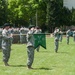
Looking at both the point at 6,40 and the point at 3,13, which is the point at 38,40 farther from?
the point at 3,13

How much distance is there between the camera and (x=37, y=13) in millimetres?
85812

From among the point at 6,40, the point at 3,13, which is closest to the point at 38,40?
the point at 6,40

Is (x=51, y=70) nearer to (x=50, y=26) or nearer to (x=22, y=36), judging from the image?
(x=22, y=36)

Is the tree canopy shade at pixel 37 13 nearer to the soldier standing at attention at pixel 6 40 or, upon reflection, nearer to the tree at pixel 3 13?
the tree at pixel 3 13

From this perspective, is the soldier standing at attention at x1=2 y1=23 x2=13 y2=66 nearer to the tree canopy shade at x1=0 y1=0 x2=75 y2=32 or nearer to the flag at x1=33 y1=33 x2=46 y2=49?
the flag at x1=33 y1=33 x2=46 y2=49

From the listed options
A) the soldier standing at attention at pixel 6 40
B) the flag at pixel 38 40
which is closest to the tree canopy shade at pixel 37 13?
the flag at pixel 38 40

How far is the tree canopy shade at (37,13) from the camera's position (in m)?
79.8

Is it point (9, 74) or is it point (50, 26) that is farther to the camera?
point (50, 26)

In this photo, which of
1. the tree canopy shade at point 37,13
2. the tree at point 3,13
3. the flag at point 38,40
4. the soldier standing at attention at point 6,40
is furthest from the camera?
the tree canopy shade at point 37,13

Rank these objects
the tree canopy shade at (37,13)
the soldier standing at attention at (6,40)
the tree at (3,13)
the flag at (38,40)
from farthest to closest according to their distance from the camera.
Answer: the tree canopy shade at (37,13) < the tree at (3,13) < the flag at (38,40) < the soldier standing at attention at (6,40)

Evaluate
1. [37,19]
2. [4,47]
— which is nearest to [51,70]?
[4,47]

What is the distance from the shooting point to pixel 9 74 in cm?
1554

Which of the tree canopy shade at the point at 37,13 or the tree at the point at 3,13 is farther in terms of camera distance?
the tree canopy shade at the point at 37,13

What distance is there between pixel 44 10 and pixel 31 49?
70.5m
